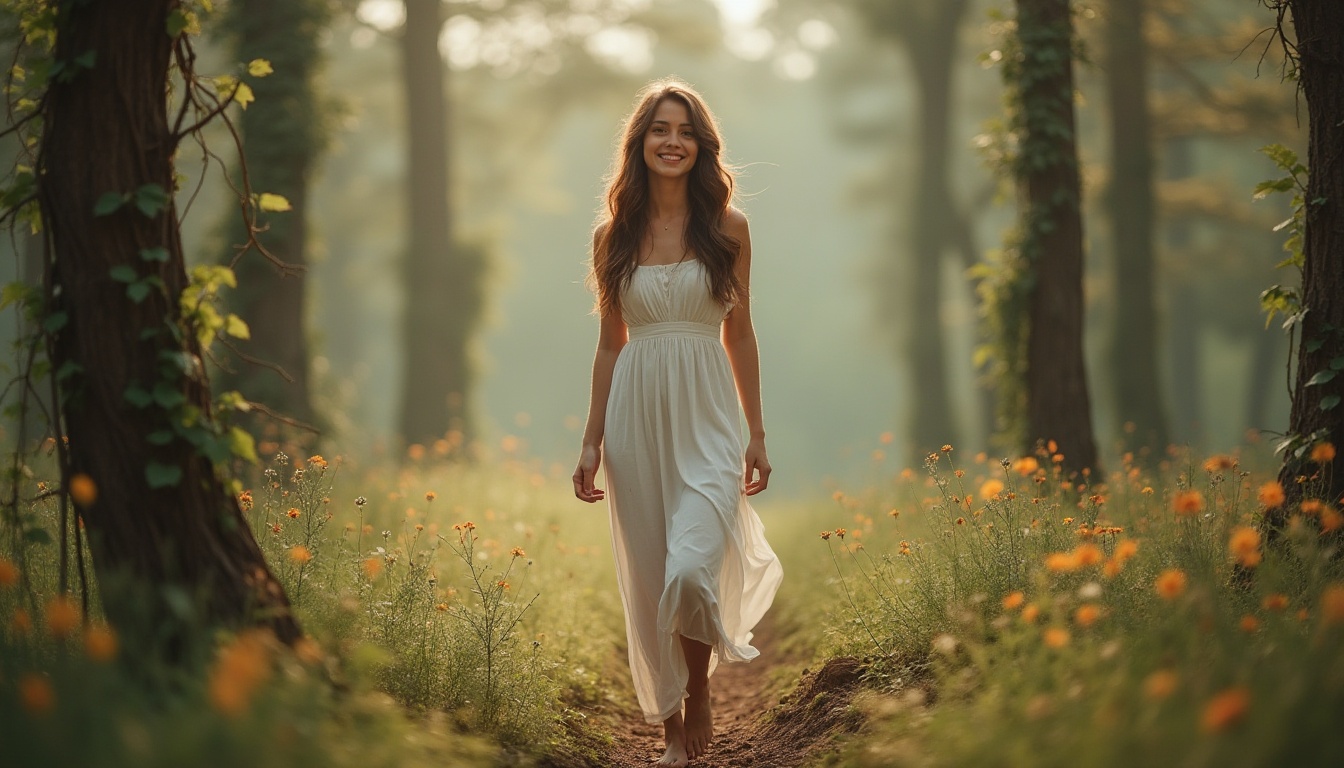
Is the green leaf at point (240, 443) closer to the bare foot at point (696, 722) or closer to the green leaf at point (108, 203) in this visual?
the green leaf at point (108, 203)

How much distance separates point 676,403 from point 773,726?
1534mm

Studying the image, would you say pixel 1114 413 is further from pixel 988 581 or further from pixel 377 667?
pixel 377 667

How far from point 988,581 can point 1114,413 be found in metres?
11.3

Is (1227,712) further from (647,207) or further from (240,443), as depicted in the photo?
(647,207)

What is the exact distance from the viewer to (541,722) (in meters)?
4.19

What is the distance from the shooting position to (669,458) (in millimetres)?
4520

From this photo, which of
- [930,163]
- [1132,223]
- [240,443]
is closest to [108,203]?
[240,443]

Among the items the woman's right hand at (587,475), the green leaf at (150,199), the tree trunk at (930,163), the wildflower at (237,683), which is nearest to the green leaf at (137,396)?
the green leaf at (150,199)

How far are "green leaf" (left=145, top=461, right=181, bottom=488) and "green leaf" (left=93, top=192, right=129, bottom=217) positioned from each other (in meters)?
0.76

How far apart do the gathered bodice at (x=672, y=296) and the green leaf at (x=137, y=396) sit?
2.01 m

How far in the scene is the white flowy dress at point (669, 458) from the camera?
14.4 feet

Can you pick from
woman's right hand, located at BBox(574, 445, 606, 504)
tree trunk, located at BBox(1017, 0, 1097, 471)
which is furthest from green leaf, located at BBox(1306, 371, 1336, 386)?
tree trunk, located at BBox(1017, 0, 1097, 471)

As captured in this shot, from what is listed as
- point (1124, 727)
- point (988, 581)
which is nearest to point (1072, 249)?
point (988, 581)

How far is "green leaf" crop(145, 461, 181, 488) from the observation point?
10.3 feet
